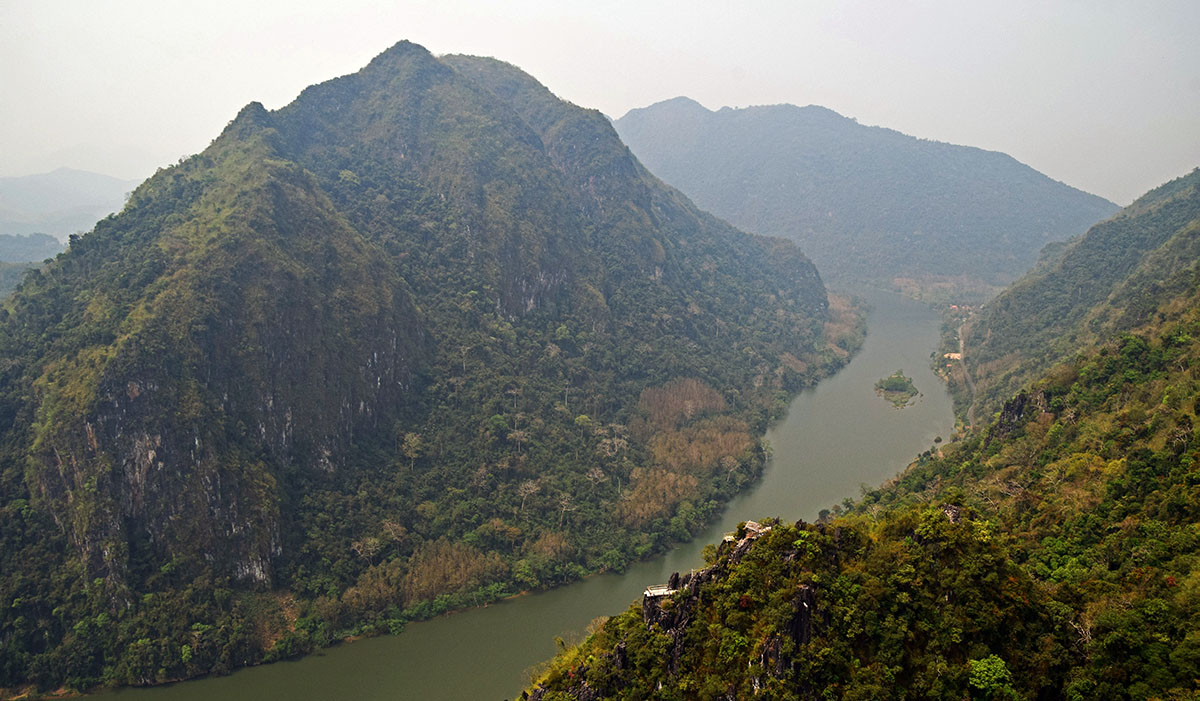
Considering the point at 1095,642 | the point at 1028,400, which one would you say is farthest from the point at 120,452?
the point at 1028,400

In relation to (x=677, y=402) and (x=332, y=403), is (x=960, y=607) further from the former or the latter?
(x=677, y=402)

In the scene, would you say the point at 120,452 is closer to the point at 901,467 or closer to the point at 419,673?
the point at 419,673

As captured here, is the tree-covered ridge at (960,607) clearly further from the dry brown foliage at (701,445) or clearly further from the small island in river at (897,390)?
the small island in river at (897,390)

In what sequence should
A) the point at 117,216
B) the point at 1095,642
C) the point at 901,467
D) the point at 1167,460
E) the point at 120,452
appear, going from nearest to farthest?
the point at 1095,642 → the point at 1167,460 → the point at 120,452 → the point at 117,216 → the point at 901,467

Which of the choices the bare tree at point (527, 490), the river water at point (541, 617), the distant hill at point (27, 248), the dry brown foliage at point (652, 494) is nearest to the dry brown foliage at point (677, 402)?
the river water at point (541, 617)

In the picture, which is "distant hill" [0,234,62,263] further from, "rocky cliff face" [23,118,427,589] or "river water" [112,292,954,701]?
"river water" [112,292,954,701]
